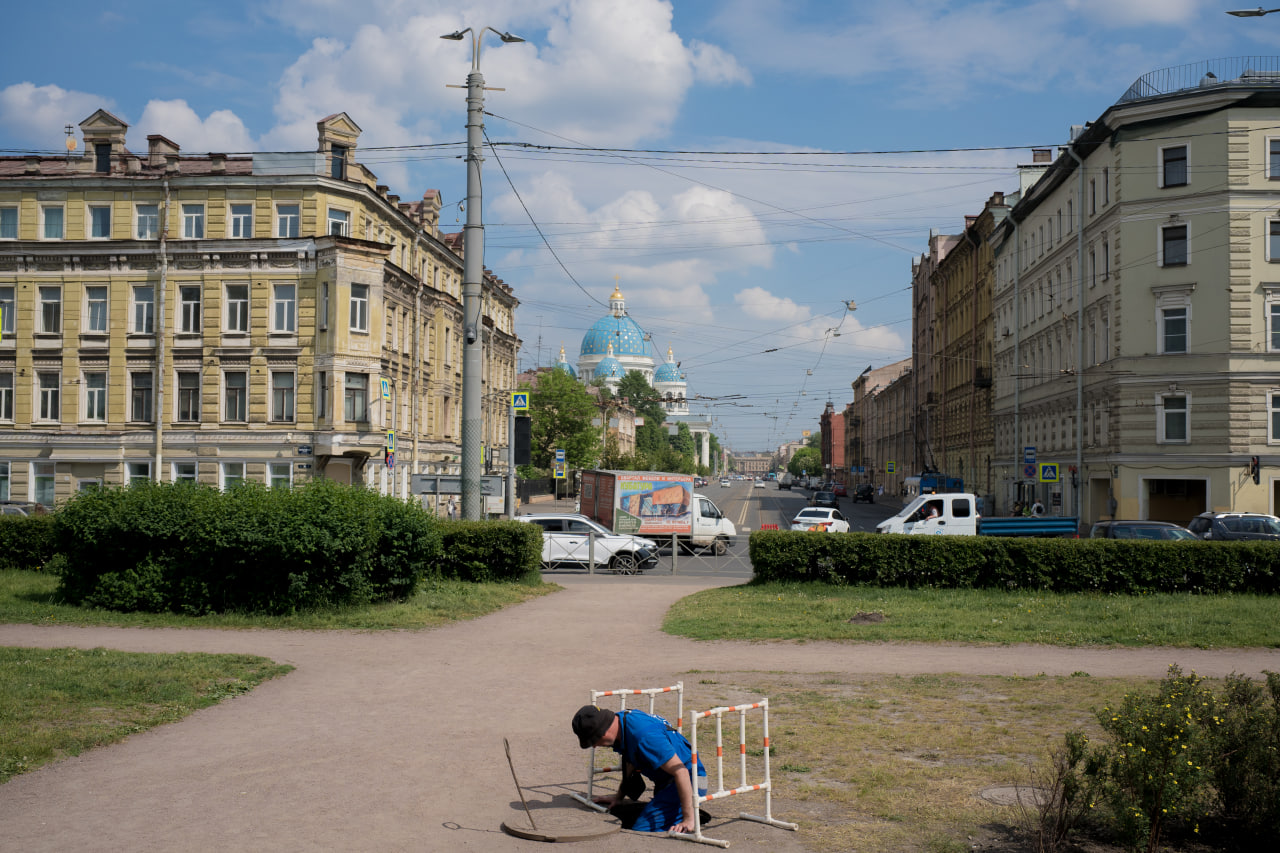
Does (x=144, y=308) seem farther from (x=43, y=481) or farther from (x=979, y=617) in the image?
(x=979, y=617)

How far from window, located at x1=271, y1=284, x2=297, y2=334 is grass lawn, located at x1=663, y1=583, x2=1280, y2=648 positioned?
83.3ft

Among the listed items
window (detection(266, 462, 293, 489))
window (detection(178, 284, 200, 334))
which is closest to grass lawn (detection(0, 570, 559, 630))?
window (detection(266, 462, 293, 489))

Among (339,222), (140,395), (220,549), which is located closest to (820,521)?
(339,222)

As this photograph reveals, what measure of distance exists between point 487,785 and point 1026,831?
3.94 meters

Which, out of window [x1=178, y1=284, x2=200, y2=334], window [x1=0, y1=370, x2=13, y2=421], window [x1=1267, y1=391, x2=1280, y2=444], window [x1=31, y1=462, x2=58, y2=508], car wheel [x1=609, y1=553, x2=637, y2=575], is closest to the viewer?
car wheel [x1=609, y1=553, x2=637, y2=575]

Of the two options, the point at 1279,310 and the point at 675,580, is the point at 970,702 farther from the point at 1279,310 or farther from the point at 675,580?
the point at 1279,310

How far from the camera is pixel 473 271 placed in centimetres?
2175

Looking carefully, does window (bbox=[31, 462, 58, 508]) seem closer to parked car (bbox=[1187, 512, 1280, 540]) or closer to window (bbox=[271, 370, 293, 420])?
window (bbox=[271, 370, 293, 420])

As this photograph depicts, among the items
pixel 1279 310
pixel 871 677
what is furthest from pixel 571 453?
pixel 871 677

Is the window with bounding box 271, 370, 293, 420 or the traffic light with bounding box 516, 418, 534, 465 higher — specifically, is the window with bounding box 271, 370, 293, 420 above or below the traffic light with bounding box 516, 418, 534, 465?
above

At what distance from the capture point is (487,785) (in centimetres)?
820

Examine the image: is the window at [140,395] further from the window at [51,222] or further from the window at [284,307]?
the window at [51,222]

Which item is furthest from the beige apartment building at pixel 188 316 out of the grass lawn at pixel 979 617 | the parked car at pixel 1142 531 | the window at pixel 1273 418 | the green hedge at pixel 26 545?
the window at pixel 1273 418

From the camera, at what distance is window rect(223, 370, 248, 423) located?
40.8m
